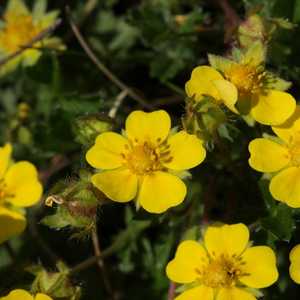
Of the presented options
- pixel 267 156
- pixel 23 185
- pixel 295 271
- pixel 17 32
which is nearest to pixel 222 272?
pixel 295 271

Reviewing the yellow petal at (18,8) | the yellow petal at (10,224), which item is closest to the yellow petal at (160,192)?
the yellow petal at (10,224)

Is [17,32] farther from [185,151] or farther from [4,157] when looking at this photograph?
[185,151]

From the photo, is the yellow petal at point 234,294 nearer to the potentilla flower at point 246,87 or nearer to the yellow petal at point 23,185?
the potentilla flower at point 246,87

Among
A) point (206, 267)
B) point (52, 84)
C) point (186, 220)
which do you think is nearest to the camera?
point (206, 267)

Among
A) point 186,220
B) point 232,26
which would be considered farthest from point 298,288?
point 232,26

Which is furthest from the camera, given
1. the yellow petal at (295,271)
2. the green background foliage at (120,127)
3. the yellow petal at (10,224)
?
the green background foliage at (120,127)

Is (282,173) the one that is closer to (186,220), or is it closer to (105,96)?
(186,220)
